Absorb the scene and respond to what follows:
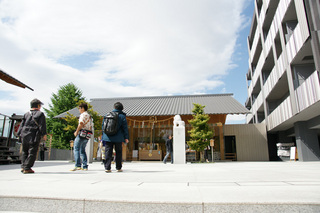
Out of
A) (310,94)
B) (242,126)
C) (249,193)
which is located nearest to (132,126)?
(242,126)

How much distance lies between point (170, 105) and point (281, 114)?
9601mm

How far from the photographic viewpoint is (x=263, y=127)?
60.0ft

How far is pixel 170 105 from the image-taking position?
2075 centimetres

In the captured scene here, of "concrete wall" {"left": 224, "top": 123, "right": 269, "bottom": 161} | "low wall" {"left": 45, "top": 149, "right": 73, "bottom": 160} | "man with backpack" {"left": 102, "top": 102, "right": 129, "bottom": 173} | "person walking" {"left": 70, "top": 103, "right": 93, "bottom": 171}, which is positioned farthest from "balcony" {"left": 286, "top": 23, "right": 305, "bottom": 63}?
"low wall" {"left": 45, "top": 149, "right": 73, "bottom": 160}

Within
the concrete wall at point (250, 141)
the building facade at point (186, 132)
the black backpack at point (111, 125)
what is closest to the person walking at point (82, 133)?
the black backpack at point (111, 125)

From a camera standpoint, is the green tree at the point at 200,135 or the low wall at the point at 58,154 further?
the low wall at the point at 58,154

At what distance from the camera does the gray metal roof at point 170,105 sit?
1806cm

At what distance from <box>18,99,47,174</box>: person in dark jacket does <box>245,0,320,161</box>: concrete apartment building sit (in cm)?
1074

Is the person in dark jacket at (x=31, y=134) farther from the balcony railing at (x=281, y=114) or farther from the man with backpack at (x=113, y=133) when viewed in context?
the balcony railing at (x=281, y=114)

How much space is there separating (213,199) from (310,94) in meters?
10.8

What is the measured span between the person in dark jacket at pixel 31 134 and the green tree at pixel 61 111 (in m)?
25.2

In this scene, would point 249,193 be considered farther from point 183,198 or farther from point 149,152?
point 149,152

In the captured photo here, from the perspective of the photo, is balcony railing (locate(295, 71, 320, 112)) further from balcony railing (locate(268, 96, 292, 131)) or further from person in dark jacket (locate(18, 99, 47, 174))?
person in dark jacket (locate(18, 99, 47, 174))

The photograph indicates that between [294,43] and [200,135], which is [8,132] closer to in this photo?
[200,135]
